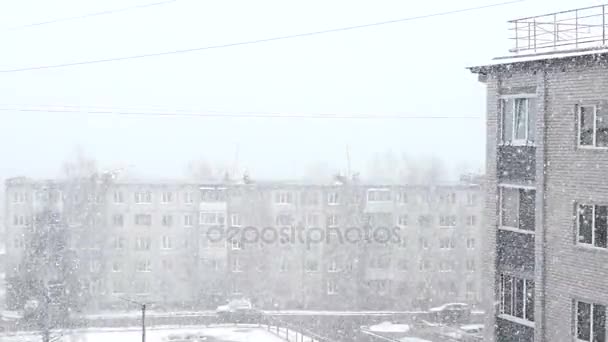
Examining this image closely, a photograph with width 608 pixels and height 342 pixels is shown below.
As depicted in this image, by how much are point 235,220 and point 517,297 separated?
26.8m

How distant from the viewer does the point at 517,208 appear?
37.4ft

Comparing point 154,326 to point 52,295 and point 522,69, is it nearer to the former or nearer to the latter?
point 52,295

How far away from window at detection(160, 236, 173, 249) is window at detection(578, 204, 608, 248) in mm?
28598

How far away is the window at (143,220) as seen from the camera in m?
36.4

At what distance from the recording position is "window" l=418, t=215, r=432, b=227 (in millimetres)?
36812

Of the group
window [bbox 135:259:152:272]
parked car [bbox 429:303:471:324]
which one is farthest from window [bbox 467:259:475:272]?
window [bbox 135:259:152:272]

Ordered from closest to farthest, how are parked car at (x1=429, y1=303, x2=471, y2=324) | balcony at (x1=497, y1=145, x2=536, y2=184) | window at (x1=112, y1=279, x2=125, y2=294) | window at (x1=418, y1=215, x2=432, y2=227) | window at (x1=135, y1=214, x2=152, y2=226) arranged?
balcony at (x1=497, y1=145, x2=536, y2=184) → parked car at (x1=429, y1=303, x2=471, y2=324) → window at (x1=112, y1=279, x2=125, y2=294) → window at (x1=135, y1=214, x2=152, y2=226) → window at (x1=418, y1=215, x2=432, y2=227)

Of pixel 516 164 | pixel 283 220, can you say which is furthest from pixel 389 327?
pixel 516 164

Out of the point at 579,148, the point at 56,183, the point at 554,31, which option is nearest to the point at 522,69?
the point at 554,31

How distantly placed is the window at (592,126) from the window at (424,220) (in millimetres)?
27018

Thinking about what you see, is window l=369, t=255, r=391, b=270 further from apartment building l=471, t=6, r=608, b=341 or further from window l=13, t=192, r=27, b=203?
apartment building l=471, t=6, r=608, b=341

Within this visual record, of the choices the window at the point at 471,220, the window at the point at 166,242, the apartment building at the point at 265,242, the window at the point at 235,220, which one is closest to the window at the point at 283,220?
the apartment building at the point at 265,242

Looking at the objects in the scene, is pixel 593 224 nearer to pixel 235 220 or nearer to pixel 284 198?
pixel 284 198

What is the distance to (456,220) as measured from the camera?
36594 millimetres
